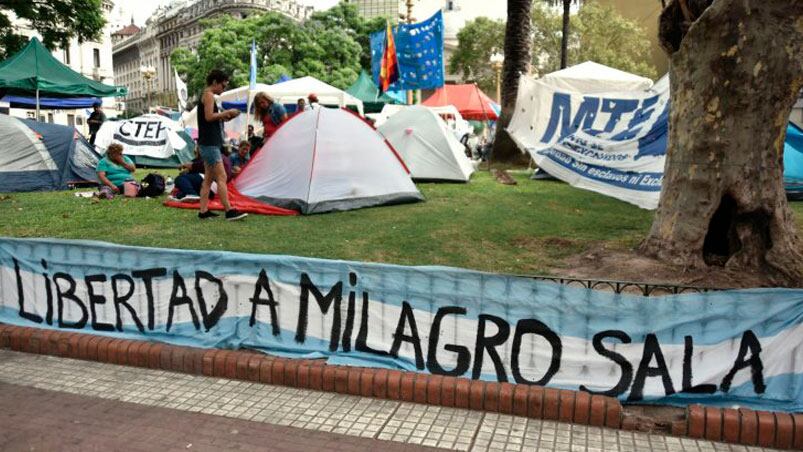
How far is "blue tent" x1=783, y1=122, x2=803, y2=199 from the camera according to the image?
11953 mm

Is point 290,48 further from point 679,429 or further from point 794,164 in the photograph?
point 679,429

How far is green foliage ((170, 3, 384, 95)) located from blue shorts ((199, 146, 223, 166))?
4389cm

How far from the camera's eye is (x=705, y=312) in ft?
12.7

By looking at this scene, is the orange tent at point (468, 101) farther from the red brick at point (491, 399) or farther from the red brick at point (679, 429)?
the red brick at point (679, 429)

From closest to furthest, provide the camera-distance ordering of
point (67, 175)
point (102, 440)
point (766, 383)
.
Result: point (102, 440) < point (766, 383) < point (67, 175)

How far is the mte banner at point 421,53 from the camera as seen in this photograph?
1658 cm

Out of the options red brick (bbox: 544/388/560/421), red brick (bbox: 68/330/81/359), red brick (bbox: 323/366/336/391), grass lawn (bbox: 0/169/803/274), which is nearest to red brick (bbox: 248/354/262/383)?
red brick (bbox: 323/366/336/391)

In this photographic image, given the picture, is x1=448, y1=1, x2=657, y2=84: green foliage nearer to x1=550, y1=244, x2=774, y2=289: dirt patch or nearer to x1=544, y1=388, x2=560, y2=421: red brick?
x1=550, y1=244, x2=774, y2=289: dirt patch

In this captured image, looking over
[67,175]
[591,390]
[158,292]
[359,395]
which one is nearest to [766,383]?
[591,390]

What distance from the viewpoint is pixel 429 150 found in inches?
551

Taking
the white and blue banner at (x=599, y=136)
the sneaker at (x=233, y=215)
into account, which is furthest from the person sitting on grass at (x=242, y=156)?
the white and blue banner at (x=599, y=136)

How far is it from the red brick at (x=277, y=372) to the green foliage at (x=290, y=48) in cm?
4849

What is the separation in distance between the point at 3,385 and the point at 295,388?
185 centimetres

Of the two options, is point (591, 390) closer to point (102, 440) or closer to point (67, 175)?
point (102, 440)
